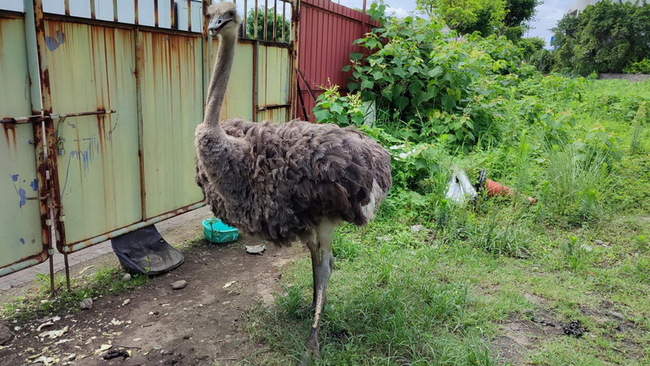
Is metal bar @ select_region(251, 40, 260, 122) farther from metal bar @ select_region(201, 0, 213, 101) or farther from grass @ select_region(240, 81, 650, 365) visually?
grass @ select_region(240, 81, 650, 365)

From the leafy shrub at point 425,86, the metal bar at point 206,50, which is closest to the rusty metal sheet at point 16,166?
the metal bar at point 206,50

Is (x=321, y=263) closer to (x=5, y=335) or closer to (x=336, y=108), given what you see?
(x=5, y=335)

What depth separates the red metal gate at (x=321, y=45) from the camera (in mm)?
6211

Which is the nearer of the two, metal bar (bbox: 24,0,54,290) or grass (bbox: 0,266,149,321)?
metal bar (bbox: 24,0,54,290)

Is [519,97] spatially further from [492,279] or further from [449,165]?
[492,279]

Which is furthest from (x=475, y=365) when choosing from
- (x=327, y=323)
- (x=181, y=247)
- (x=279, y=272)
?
(x=181, y=247)

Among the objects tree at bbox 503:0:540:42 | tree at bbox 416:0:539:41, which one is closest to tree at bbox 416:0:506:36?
tree at bbox 416:0:539:41

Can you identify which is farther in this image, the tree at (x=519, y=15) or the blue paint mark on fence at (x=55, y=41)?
the tree at (x=519, y=15)

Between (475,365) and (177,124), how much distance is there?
116 inches

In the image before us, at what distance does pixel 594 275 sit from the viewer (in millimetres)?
4086

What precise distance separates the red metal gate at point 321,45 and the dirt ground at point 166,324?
2.66 m

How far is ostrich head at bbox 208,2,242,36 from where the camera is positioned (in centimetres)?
281

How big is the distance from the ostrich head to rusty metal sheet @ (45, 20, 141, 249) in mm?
984

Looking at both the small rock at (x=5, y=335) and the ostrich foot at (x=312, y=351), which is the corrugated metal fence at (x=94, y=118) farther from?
the ostrich foot at (x=312, y=351)
